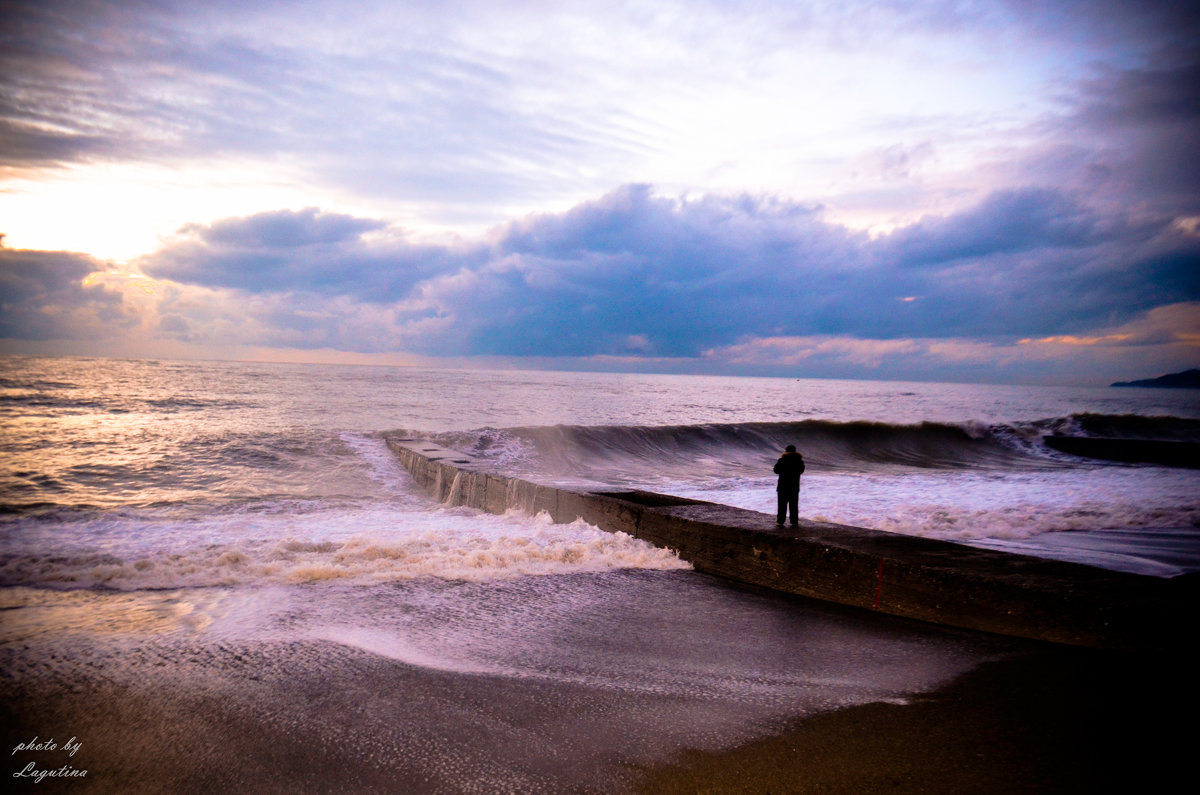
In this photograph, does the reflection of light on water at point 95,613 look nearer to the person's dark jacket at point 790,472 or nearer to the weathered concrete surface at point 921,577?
the weathered concrete surface at point 921,577

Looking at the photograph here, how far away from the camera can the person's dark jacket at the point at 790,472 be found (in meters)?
6.39

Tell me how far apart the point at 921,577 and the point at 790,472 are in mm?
1782

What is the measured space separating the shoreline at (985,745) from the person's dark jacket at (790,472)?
2772 millimetres

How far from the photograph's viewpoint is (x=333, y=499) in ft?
37.2

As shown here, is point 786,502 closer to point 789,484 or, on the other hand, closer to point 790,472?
point 789,484

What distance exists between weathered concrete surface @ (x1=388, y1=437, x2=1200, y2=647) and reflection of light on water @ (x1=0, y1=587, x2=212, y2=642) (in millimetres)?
4353

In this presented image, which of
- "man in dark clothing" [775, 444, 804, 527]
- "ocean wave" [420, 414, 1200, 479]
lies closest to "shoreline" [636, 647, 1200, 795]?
"man in dark clothing" [775, 444, 804, 527]

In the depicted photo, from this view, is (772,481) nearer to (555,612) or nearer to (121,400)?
(555,612)

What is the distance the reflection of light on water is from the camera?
4570 millimetres

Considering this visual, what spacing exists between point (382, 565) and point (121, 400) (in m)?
29.6

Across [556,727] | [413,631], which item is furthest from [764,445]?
[556,727]

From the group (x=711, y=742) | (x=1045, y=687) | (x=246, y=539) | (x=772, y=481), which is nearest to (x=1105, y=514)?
(x=772, y=481)

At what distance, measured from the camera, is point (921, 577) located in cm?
489

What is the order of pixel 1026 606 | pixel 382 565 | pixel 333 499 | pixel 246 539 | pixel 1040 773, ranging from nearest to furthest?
pixel 1040 773
pixel 1026 606
pixel 382 565
pixel 246 539
pixel 333 499
